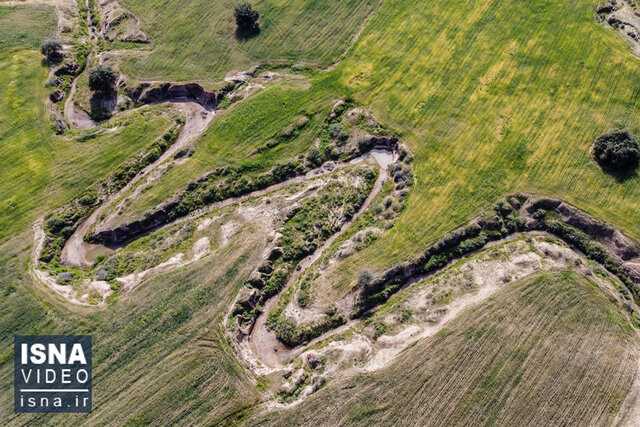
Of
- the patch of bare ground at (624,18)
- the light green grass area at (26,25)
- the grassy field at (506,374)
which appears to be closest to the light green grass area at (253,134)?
the grassy field at (506,374)

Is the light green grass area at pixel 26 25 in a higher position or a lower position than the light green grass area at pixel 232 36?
lower

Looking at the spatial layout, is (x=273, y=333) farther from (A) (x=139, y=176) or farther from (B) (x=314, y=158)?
(A) (x=139, y=176)

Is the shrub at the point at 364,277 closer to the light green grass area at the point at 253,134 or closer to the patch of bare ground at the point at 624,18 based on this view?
the light green grass area at the point at 253,134

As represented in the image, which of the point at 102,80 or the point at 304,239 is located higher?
the point at 102,80

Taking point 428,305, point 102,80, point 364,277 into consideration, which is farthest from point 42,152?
point 428,305

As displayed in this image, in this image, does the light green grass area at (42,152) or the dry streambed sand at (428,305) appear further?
the light green grass area at (42,152)

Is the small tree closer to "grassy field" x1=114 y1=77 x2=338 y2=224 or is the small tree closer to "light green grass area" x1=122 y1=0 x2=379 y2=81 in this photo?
"grassy field" x1=114 y1=77 x2=338 y2=224

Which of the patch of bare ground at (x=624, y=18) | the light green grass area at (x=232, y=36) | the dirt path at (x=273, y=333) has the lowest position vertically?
the dirt path at (x=273, y=333)

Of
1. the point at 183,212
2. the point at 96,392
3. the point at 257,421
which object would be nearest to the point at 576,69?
the point at 183,212
